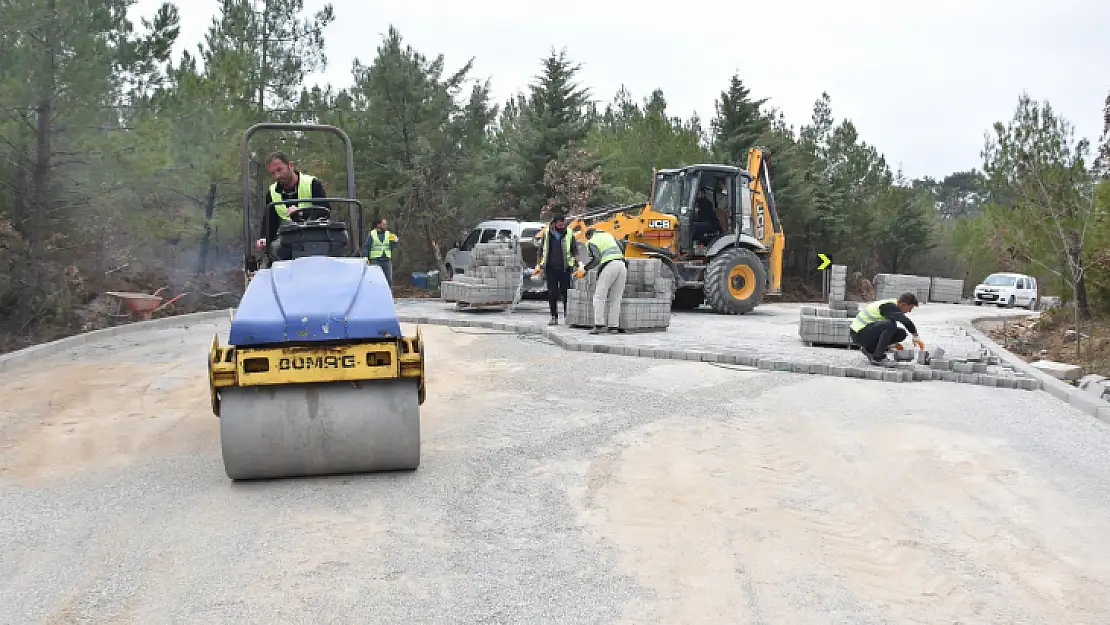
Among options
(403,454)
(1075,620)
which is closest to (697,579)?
(1075,620)

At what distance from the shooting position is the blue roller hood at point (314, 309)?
5.81 meters

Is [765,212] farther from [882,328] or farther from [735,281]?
[882,328]

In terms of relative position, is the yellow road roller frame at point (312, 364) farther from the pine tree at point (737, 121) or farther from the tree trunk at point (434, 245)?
the pine tree at point (737, 121)

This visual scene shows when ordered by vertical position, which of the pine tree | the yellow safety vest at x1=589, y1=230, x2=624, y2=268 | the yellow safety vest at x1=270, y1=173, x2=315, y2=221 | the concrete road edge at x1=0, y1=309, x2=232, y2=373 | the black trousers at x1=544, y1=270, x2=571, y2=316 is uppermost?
the pine tree

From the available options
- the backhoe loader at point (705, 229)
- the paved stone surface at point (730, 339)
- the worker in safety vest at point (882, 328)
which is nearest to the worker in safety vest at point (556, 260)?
the paved stone surface at point (730, 339)

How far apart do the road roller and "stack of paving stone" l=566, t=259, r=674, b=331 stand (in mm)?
8985

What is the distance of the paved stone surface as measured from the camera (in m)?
11.6

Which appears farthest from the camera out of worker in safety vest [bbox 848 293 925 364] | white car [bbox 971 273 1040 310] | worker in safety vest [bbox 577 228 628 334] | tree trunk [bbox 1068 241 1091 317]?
white car [bbox 971 273 1040 310]

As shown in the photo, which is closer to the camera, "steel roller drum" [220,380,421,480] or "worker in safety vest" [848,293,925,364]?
"steel roller drum" [220,380,421,480]

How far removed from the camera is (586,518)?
5422 millimetres

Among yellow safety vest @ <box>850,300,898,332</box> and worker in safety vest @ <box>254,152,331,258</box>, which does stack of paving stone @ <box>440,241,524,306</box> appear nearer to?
yellow safety vest @ <box>850,300,898,332</box>

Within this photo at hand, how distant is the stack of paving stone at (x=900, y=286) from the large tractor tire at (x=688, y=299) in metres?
15.2

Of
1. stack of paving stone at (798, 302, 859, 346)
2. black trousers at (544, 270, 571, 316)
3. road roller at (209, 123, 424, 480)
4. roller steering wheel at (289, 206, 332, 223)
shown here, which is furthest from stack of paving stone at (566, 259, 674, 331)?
road roller at (209, 123, 424, 480)

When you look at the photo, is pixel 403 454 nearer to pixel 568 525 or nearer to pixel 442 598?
pixel 568 525
